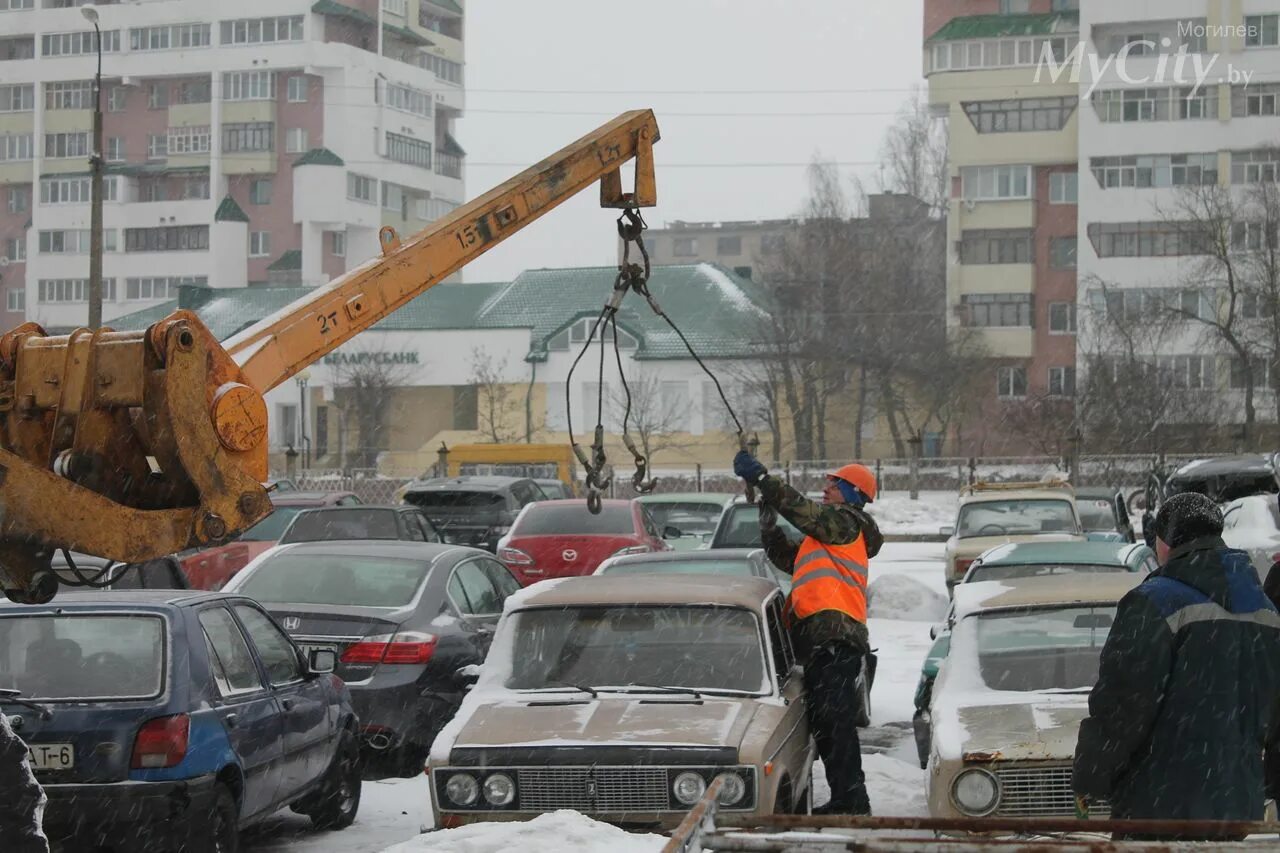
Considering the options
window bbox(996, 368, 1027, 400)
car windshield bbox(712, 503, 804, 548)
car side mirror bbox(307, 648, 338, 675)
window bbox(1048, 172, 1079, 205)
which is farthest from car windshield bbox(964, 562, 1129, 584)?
window bbox(1048, 172, 1079, 205)

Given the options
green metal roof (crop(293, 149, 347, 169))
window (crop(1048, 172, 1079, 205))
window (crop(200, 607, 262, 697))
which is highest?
green metal roof (crop(293, 149, 347, 169))

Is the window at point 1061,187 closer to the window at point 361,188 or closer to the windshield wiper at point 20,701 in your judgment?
the window at point 361,188

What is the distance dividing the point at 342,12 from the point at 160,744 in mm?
90017

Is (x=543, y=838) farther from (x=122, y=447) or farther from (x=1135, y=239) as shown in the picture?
(x=1135, y=239)

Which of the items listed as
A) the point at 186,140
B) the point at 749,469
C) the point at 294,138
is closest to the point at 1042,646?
the point at 749,469

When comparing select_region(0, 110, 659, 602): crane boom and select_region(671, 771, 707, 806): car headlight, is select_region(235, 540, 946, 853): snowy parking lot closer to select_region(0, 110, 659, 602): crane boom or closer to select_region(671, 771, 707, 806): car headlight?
select_region(671, 771, 707, 806): car headlight

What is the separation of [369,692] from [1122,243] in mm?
61792

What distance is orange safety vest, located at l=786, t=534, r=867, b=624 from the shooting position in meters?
9.17

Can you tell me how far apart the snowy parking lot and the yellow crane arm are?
6.69 ft

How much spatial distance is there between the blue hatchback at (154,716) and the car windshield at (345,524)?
493 inches

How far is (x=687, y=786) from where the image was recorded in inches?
297

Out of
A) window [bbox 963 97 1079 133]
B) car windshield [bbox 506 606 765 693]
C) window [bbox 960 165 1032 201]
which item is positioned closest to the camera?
car windshield [bbox 506 606 765 693]

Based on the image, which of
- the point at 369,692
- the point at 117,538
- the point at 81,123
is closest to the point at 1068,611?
the point at 369,692

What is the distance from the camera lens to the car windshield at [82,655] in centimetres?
795
